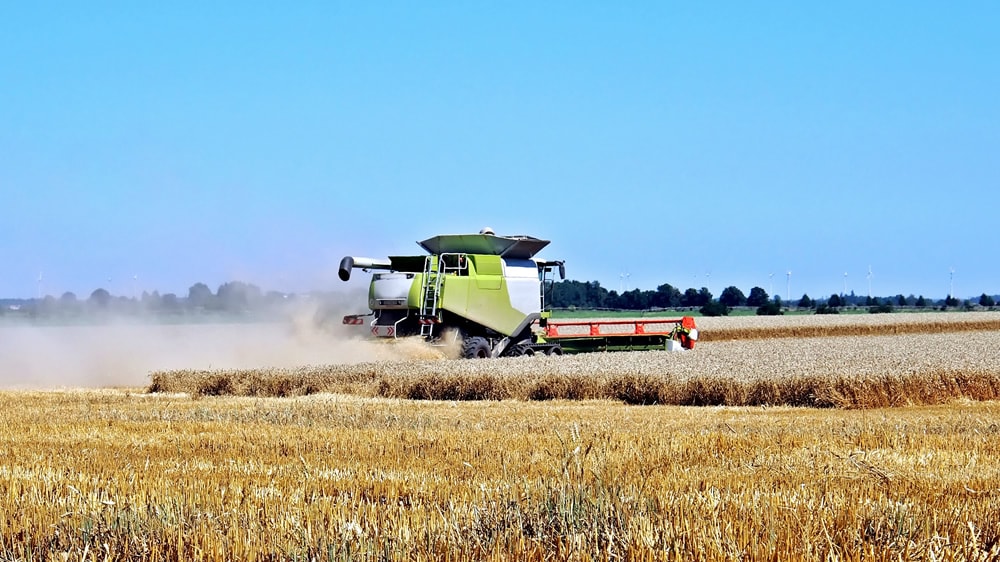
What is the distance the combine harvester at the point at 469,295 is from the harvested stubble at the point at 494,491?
1174 centimetres

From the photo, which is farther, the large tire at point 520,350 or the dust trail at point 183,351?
the large tire at point 520,350

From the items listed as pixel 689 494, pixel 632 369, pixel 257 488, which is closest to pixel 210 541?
pixel 257 488

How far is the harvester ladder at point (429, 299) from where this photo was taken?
24672mm

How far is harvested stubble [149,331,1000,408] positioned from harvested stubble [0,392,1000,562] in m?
4.94

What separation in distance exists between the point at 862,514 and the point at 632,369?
575 inches

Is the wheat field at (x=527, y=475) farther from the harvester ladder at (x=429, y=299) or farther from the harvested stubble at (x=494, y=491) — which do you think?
the harvester ladder at (x=429, y=299)

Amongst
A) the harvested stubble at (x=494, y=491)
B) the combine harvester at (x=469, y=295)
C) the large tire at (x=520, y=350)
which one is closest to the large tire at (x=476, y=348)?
the combine harvester at (x=469, y=295)

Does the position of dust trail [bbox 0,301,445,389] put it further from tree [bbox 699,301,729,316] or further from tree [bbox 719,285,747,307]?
tree [bbox 719,285,747,307]

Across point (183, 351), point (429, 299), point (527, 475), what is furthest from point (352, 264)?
point (527, 475)

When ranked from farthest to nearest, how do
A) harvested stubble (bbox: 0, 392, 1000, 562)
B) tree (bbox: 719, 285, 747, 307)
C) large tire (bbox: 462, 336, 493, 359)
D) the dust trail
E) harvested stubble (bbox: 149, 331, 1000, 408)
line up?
1. tree (bbox: 719, 285, 747, 307)
2. the dust trail
3. large tire (bbox: 462, 336, 493, 359)
4. harvested stubble (bbox: 149, 331, 1000, 408)
5. harvested stubble (bbox: 0, 392, 1000, 562)

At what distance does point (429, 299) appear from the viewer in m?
24.9

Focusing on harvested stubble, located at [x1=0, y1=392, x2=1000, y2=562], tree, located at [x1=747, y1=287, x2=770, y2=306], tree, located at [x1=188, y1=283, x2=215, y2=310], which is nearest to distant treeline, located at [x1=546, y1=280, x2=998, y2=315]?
tree, located at [x1=747, y1=287, x2=770, y2=306]

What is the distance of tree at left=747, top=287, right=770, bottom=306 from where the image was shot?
100875mm

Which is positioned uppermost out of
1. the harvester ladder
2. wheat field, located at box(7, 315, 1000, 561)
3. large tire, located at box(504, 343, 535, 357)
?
the harvester ladder
